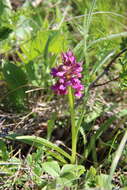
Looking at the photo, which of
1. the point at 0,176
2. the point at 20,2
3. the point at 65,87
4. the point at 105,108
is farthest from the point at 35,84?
the point at 20,2

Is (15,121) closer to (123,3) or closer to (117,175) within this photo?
(117,175)

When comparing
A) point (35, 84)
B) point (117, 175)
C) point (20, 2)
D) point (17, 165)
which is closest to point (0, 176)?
point (17, 165)

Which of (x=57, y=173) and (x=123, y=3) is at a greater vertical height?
(x=123, y=3)

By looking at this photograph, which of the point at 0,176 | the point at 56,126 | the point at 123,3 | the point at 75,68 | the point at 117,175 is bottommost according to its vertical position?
the point at 117,175

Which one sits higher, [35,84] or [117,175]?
[35,84]

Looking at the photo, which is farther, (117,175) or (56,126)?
(56,126)

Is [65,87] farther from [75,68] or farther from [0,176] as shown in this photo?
[0,176]

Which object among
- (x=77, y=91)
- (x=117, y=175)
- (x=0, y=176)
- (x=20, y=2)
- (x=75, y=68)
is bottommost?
(x=117, y=175)

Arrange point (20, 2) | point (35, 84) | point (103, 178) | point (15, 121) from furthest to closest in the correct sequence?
point (20, 2) < point (35, 84) < point (15, 121) < point (103, 178)

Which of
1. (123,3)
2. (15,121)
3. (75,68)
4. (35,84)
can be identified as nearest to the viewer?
(75,68)
